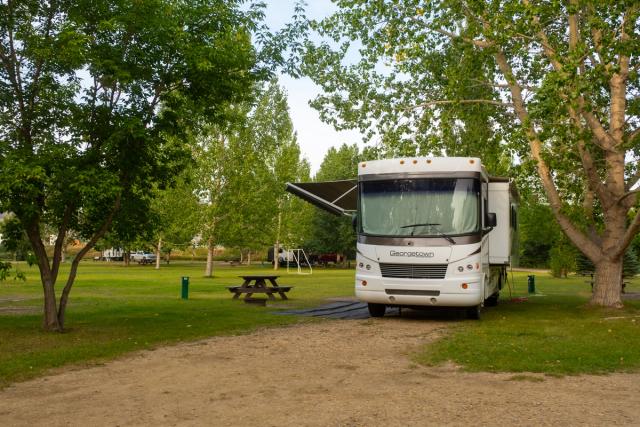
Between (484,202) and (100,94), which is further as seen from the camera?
(484,202)

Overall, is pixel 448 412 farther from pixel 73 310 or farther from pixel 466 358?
pixel 73 310

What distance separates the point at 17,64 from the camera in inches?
456

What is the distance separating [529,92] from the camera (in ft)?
58.3

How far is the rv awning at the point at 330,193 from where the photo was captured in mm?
19531

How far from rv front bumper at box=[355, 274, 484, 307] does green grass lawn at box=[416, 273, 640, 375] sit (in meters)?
0.57

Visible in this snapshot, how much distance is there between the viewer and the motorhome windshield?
505 inches

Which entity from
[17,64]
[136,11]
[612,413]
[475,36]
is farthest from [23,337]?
[475,36]

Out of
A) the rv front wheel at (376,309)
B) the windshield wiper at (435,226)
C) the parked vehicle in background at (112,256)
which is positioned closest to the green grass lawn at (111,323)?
the rv front wheel at (376,309)

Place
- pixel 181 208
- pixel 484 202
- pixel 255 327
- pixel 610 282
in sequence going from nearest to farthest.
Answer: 1. pixel 255 327
2. pixel 484 202
3. pixel 610 282
4. pixel 181 208

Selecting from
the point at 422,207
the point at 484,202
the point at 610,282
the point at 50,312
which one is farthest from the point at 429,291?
the point at 50,312

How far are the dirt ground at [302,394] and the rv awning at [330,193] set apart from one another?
33.6ft

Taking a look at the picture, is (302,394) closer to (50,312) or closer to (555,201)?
(50,312)

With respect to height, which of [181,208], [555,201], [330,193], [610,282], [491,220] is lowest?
[610,282]

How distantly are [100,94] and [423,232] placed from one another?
666 cm
